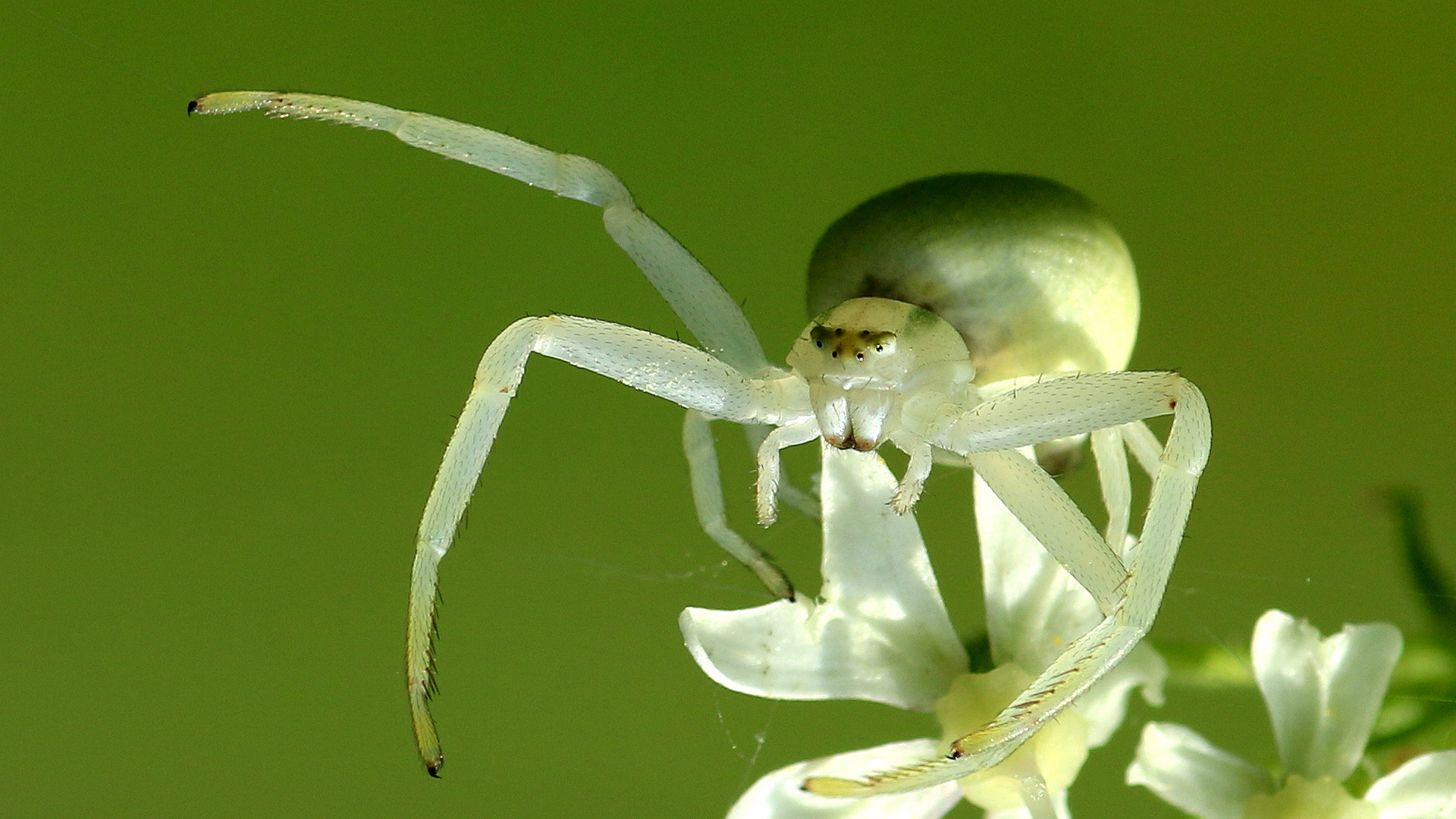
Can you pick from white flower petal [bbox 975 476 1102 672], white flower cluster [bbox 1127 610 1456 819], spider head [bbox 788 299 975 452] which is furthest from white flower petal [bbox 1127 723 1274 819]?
spider head [bbox 788 299 975 452]

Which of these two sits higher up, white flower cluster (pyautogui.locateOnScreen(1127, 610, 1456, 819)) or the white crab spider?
the white crab spider

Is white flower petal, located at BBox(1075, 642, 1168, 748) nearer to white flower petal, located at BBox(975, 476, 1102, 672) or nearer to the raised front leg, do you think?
white flower petal, located at BBox(975, 476, 1102, 672)

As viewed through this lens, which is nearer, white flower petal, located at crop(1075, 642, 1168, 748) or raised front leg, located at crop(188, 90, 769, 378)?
white flower petal, located at crop(1075, 642, 1168, 748)

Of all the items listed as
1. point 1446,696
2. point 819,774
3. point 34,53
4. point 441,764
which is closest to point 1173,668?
point 1446,696

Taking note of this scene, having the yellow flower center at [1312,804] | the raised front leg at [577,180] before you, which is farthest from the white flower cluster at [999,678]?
the raised front leg at [577,180]

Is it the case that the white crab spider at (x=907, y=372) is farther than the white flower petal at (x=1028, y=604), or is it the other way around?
the white flower petal at (x=1028, y=604)

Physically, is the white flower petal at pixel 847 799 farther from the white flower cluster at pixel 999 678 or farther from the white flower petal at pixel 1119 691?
the white flower petal at pixel 1119 691

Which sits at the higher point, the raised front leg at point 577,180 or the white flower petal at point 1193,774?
the raised front leg at point 577,180
